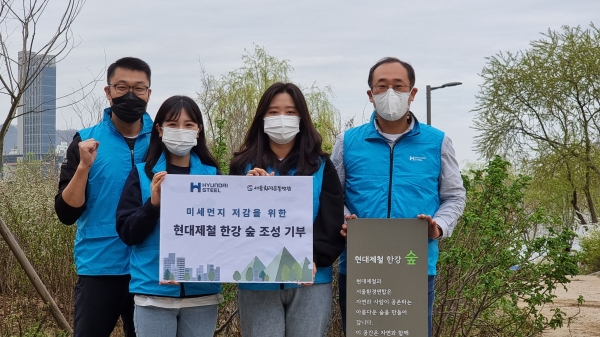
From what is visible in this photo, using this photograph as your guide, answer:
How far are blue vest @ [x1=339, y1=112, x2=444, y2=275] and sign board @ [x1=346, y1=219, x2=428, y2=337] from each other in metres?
0.14

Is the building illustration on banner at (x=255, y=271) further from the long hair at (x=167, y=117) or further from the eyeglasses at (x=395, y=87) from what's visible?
the eyeglasses at (x=395, y=87)

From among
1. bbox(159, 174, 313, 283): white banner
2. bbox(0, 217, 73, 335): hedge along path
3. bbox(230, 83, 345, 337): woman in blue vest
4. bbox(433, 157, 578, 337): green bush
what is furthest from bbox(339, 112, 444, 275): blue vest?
bbox(0, 217, 73, 335): hedge along path

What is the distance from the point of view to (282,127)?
3906 mm

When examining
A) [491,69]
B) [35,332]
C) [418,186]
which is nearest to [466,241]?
[418,186]

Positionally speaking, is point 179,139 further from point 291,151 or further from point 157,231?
point 291,151

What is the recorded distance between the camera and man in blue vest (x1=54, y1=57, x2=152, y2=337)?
13.2 ft

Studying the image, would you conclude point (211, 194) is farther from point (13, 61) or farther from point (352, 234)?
point (13, 61)

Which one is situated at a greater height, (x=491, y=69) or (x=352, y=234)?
(x=491, y=69)

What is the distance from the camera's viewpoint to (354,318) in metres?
3.98

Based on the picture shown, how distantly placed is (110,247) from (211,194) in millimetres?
674

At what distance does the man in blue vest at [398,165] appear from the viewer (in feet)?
13.3

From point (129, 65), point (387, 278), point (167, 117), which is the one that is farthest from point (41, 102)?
point (387, 278)

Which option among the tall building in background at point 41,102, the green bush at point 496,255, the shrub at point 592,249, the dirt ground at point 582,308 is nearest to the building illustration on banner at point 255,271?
the green bush at point 496,255

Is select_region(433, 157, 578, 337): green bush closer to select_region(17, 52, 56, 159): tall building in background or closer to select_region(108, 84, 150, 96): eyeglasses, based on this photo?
select_region(108, 84, 150, 96): eyeglasses
